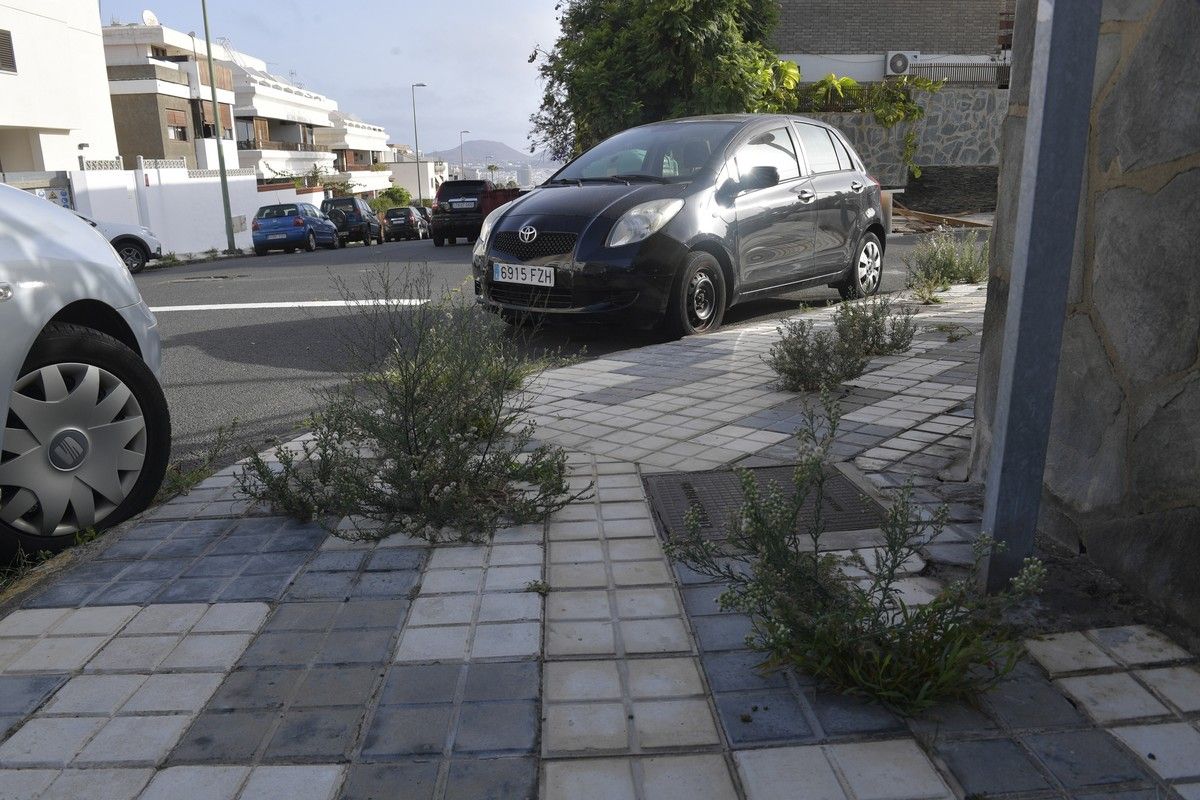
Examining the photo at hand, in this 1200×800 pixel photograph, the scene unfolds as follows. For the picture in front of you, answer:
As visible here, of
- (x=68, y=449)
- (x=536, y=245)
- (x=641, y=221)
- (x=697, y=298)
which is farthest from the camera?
(x=697, y=298)

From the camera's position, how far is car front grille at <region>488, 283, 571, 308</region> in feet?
24.1

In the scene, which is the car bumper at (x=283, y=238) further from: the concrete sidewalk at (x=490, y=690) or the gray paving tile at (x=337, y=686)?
the gray paving tile at (x=337, y=686)

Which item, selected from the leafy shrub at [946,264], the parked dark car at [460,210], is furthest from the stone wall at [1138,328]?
the parked dark car at [460,210]

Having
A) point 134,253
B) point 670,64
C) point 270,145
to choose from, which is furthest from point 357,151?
point 670,64

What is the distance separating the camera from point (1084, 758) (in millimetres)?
2164

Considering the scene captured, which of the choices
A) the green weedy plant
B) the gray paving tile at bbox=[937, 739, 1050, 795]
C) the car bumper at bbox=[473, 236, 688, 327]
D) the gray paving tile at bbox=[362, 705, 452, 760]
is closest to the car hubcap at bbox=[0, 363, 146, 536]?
the gray paving tile at bbox=[362, 705, 452, 760]

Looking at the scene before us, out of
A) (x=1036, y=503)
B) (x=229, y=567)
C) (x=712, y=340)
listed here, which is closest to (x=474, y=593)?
(x=229, y=567)

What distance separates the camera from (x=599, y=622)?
9.53ft

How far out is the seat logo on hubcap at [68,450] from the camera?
341 centimetres

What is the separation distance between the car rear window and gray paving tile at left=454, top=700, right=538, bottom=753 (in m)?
27.5

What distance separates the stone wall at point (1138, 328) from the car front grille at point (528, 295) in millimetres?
4571

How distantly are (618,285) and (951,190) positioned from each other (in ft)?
59.4

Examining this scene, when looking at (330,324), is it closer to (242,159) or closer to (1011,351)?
(1011,351)

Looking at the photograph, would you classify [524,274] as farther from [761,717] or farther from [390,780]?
[390,780]
